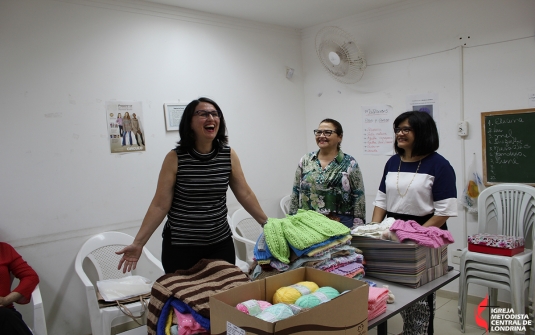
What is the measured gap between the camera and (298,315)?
109 cm

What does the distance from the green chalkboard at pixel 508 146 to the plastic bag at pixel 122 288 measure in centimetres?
280

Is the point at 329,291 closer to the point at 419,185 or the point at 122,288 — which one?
the point at 419,185

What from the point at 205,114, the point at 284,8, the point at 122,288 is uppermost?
the point at 284,8

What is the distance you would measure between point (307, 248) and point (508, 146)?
7.70ft

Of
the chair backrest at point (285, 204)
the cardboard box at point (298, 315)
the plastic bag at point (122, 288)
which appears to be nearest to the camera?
the cardboard box at point (298, 315)

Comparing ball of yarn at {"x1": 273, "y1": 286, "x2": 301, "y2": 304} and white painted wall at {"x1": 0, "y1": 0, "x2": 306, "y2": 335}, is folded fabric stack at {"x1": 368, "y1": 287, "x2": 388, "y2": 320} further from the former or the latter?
white painted wall at {"x1": 0, "y1": 0, "x2": 306, "y2": 335}

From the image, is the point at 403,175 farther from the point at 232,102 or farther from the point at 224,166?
the point at 232,102

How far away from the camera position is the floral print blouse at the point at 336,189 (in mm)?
2693

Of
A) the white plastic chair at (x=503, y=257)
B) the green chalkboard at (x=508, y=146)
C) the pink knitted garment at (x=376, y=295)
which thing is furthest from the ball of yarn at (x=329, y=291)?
the green chalkboard at (x=508, y=146)

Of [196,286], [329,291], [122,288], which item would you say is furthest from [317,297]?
[122,288]

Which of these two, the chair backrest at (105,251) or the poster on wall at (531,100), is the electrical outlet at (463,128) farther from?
the chair backrest at (105,251)

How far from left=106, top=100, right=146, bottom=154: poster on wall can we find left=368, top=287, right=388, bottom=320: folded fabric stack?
2373 millimetres

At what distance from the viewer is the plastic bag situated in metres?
2.74

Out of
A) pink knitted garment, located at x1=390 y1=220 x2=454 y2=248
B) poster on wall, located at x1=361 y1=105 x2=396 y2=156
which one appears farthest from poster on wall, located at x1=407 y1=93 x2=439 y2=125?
pink knitted garment, located at x1=390 y1=220 x2=454 y2=248
